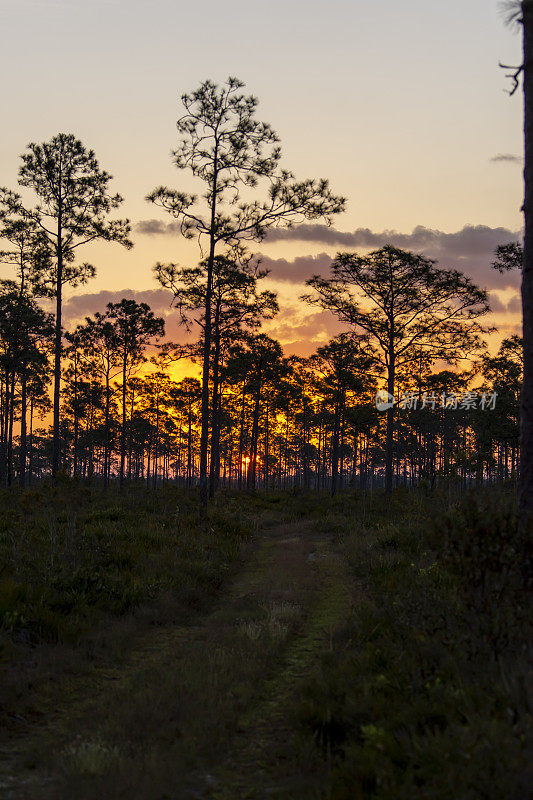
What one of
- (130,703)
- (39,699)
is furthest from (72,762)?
(39,699)

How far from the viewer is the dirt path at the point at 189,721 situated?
4230mm

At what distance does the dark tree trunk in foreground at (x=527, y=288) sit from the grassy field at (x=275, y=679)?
0.89m

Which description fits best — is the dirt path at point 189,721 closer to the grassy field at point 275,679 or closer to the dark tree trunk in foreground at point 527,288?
the grassy field at point 275,679

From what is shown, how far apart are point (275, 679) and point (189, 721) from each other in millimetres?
1494

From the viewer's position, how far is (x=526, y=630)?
4.98 metres

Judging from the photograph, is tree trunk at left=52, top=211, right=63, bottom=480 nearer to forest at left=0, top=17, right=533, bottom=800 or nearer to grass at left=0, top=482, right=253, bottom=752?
forest at left=0, top=17, right=533, bottom=800

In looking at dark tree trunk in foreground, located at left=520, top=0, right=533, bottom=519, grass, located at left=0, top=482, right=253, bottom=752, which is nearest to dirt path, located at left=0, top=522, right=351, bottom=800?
grass, located at left=0, top=482, right=253, bottom=752

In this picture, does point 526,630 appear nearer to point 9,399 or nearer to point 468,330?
point 468,330

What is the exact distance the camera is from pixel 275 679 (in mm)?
6430

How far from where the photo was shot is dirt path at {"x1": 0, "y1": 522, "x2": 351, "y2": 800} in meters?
4.23

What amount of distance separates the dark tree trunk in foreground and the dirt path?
3.42m

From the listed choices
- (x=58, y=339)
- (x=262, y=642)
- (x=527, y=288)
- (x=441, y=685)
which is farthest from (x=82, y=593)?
(x=58, y=339)

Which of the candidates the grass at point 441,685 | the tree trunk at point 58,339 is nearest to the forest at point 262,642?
the grass at point 441,685

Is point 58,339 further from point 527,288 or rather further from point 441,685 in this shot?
point 441,685
